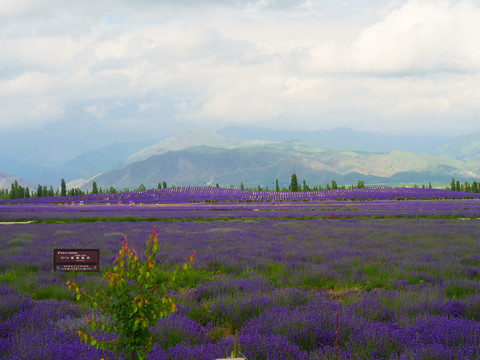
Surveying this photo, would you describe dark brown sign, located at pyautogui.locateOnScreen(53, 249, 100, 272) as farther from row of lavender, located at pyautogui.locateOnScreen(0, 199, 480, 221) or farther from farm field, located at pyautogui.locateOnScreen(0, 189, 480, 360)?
row of lavender, located at pyautogui.locateOnScreen(0, 199, 480, 221)

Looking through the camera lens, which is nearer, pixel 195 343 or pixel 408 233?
pixel 195 343

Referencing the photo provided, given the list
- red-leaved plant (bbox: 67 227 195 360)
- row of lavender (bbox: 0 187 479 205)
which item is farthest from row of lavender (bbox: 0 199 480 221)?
row of lavender (bbox: 0 187 479 205)

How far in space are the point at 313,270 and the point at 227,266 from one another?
235 centimetres

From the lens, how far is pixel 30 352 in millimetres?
4527

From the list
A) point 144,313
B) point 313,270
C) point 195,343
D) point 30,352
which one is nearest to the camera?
point 144,313

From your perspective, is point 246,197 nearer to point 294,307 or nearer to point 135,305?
point 294,307

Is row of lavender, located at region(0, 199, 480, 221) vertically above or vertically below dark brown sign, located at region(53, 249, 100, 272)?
below

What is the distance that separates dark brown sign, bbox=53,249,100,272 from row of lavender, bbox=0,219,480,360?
1.24 ft

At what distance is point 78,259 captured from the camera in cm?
852

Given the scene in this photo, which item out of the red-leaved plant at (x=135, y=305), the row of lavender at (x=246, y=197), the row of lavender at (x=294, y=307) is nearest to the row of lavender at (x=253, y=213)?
the row of lavender at (x=294, y=307)

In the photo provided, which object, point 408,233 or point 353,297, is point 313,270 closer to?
point 353,297

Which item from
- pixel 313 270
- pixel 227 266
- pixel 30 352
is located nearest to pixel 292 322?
pixel 30 352

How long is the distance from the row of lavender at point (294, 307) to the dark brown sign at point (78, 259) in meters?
0.38

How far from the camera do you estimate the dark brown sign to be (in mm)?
8281
